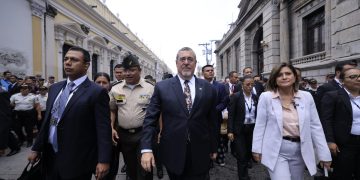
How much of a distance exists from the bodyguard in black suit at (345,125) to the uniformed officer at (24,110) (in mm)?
7451

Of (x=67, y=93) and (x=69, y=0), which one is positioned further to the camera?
(x=69, y=0)

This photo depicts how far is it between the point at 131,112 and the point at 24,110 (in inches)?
213

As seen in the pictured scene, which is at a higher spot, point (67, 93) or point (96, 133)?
point (67, 93)

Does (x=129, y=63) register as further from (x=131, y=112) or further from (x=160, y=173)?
(x=160, y=173)

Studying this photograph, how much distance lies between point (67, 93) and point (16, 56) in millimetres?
10628

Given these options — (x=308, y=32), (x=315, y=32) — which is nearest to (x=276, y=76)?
(x=315, y=32)

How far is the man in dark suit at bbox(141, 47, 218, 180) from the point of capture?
2626mm

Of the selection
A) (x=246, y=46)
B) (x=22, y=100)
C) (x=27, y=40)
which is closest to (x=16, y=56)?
(x=27, y=40)

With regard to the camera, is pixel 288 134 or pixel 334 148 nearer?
pixel 288 134

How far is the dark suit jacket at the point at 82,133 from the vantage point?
249cm

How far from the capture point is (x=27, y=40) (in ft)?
40.1

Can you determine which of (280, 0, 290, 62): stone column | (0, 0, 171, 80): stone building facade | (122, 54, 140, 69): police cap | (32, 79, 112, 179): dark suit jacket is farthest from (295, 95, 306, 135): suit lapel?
(0, 0, 171, 80): stone building facade

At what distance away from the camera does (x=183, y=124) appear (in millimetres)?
2629

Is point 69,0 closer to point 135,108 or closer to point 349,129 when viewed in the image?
point 135,108
